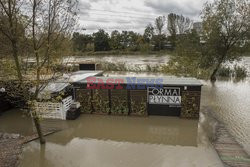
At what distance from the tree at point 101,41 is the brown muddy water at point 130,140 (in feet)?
115

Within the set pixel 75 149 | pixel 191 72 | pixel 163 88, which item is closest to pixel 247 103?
pixel 191 72

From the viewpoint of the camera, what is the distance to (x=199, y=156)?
4.88 meters

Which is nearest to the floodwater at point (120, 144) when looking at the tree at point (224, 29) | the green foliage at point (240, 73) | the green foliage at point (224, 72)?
the tree at point (224, 29)

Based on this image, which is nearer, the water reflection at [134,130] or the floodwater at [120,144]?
the floodwater at [120,144]

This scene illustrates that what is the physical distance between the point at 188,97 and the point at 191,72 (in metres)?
2.96

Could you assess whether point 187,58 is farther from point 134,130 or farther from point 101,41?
point 101,41

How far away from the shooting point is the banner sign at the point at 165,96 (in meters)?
7.09

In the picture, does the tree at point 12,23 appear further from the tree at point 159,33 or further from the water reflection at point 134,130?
the tree at point 159,33

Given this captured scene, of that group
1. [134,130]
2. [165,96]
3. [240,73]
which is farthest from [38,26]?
[240,73]

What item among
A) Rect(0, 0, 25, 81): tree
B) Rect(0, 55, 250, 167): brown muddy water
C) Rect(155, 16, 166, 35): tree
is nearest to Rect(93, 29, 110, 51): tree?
Rect(155, 16, 166, 35): tree

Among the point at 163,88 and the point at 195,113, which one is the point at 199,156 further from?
the point at 163,88

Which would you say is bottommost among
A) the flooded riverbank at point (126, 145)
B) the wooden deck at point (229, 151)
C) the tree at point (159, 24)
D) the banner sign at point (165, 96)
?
the flooded riverbank at point (126, 145)

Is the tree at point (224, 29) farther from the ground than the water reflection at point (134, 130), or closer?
farther from the ground

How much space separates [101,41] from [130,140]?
37.9 m
